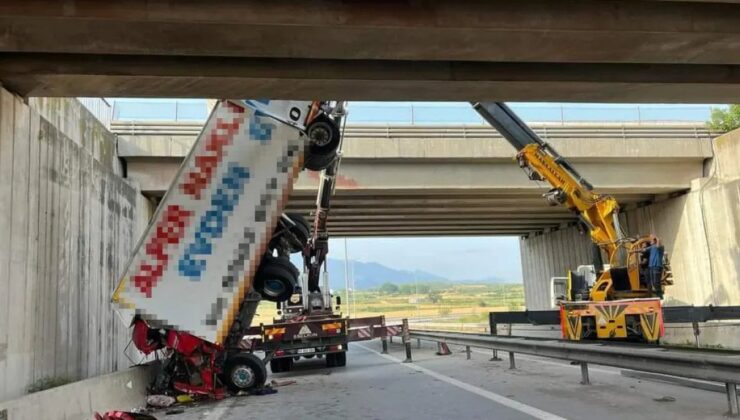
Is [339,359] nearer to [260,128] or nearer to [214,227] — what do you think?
[214,227]

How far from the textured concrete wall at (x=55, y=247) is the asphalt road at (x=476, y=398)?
2218 millimetres

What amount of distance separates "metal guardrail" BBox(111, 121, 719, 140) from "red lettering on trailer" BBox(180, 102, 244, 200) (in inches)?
379

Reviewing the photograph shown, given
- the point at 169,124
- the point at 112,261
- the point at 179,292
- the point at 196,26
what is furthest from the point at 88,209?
the point at 169,124

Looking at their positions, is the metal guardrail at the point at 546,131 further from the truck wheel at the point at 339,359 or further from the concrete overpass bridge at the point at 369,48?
the concrete overpass bridge at the point at 369,48

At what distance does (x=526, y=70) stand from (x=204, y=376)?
23.6ft

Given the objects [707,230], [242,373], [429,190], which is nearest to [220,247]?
[242,373]

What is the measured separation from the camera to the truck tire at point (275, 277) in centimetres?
1092

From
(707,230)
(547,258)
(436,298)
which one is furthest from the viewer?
(436,298)

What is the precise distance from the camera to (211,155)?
33.3 feet

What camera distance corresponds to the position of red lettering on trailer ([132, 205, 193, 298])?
A: 32.0 feet

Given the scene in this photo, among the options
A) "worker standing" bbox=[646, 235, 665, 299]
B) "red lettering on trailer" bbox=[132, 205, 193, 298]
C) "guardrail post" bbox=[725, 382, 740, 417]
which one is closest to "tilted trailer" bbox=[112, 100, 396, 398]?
"red lettering on trailer" bbox=[132, 205, 193, 298]

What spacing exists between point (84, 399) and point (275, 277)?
146 inches

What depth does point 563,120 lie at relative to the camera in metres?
21.7

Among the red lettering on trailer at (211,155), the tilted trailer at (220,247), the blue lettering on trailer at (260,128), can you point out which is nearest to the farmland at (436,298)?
the tilted trailer at (220,247)
